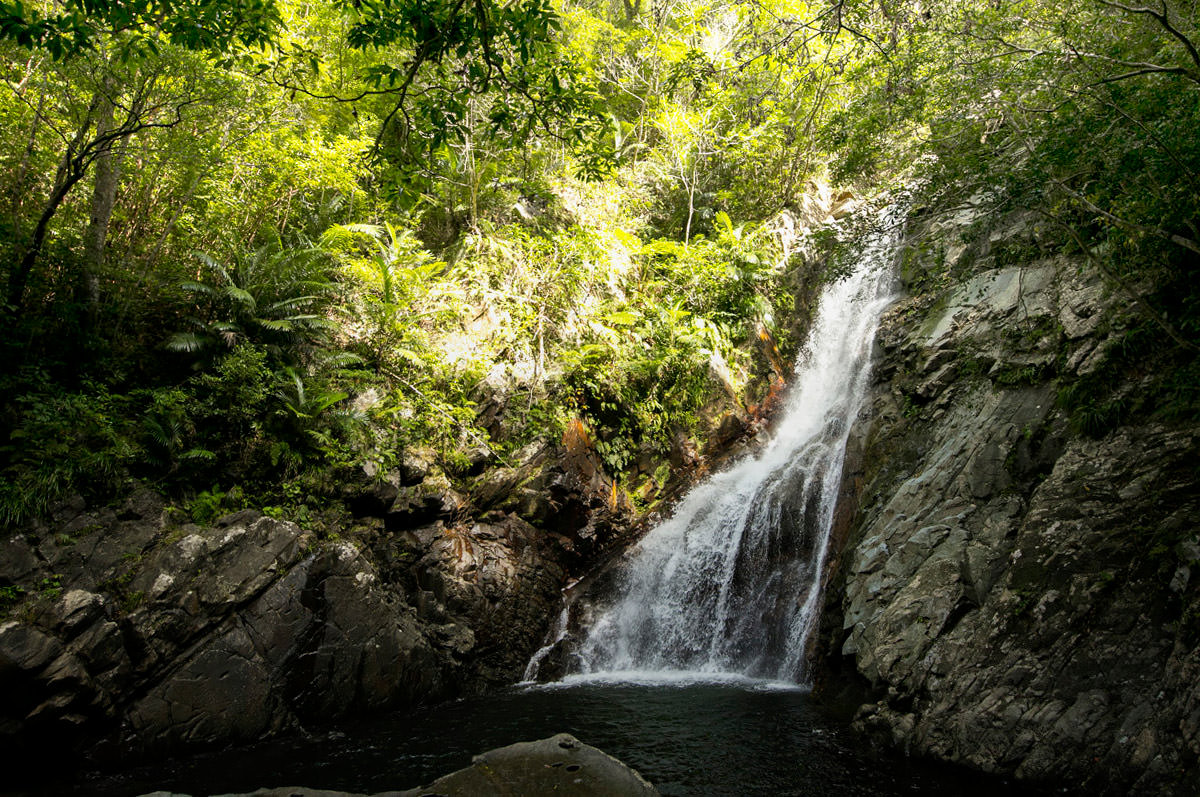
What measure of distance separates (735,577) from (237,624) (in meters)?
7.17

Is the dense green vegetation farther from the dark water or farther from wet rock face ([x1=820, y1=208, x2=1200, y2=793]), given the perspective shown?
the dark water

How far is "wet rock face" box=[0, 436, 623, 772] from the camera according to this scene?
5375 mm

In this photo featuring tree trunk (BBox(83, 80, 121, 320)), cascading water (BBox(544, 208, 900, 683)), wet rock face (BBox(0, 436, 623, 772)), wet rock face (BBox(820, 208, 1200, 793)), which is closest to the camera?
wet rock face (BBox(820, 208, 1200, 793))

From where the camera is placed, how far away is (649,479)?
12.2m

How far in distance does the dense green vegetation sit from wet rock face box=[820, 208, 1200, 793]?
31.9 inches

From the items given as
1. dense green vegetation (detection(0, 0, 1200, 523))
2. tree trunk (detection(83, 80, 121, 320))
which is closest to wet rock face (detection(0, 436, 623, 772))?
dense green vegetation (detection(0, 0, 1200, 523))

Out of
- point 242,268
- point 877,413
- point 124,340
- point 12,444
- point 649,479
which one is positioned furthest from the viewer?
point 649,479

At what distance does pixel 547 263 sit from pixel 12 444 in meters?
8.57

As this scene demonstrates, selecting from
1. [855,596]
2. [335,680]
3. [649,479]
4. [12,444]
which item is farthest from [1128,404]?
[12,444]

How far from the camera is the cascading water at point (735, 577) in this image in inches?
353

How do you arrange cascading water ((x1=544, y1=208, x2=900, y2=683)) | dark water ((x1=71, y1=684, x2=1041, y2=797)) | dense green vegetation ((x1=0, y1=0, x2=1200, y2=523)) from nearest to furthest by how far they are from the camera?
1. dense green vegetation ((x1=0, y1=0, x2=1200, y2=523))
2. dark water ((x1=71, y1=684, x2=1041, y2=797))
3. cascading water ((x1=544, y1=208, x2=900, y2=683))

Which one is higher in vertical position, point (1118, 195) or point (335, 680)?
point (1118, 195)

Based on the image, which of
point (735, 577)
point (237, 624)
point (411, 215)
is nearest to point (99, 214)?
point (237, 624)

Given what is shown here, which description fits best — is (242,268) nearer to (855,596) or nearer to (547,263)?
(547,263)
